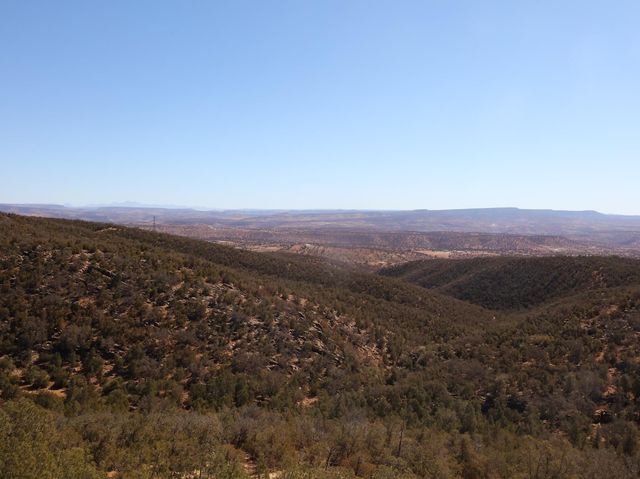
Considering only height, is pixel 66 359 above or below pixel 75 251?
below

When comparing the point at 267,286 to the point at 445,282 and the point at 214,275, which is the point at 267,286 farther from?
the point at 445,282

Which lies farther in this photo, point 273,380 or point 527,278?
point 527,278

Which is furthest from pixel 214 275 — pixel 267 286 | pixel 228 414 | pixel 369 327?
pixel 228 414

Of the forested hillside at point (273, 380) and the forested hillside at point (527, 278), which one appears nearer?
the forested hillside at point (273, 380)

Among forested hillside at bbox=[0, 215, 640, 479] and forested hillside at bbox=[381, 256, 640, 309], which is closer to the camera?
forested hillside at bbox=[0, 215, 640, 479]

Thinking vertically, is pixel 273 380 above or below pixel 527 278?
below

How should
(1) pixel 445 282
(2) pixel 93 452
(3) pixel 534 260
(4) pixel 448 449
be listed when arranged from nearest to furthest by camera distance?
(2) pixel 93 452
(4) pixel 448 449
(3) pixel 534 260
(1) pixel 445 282

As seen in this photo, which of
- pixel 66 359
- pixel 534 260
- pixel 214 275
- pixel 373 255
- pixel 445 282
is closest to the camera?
pixel 66 359

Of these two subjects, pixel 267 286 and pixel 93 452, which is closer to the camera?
pixel 93 452
